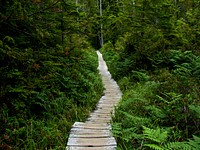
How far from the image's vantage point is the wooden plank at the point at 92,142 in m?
5.61

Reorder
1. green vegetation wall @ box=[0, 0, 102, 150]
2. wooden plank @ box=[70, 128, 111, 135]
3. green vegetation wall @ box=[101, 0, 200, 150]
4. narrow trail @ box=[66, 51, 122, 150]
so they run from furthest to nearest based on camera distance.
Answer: wooden plank @ box=[70, 128, 111, 135] → green vegetation wall @ box=[101, 0, 200, 150] → green vegetation wall @ box=[0, 0, 102, 150] → narrow trail @ box=[66, 51, 122, 150]

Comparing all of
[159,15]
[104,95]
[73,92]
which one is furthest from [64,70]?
[159,15]

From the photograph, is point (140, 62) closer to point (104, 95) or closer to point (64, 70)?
point (104, 95)

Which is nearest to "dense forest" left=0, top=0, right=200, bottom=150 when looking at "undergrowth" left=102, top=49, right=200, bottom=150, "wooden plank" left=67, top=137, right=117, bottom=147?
"undergrowth" left=102, top=49, right=200, bottom=150

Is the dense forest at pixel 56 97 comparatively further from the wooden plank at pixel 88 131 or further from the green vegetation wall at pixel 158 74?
the wooden plank at pixel 88 131

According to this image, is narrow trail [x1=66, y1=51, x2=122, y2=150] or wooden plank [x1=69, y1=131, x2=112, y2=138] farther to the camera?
wooden plank [x1=69, y1=131, x2=112, y2=138]

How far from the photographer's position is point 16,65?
20.6 ft

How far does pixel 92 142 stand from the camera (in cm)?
574

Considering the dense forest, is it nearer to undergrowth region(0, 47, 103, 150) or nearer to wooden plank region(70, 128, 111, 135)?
undergrowth region(0, 47, 103, 150)

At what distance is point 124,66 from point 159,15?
3665 millimetres

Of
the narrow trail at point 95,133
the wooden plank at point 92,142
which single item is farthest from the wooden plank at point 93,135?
the wooden plank at point 92,142

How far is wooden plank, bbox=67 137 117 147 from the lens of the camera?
561 centimetres

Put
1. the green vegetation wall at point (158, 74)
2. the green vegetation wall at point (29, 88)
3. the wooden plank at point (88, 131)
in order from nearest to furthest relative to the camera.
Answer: the green vegetation wall at point (29, 88) → the green vegetation wall at point (158, 74) → the wooden plank at point (88, 131)

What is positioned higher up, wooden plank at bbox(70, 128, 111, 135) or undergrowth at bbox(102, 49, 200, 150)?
undergrowth at bbox(102, 49, 200, 150)
